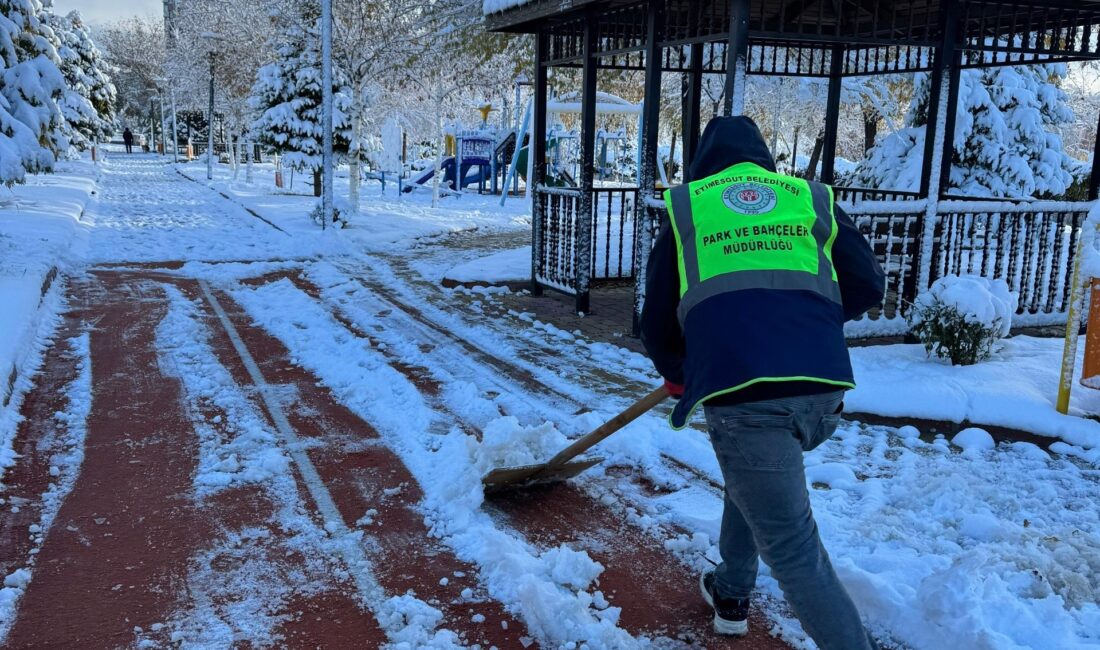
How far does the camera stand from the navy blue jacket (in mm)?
2498

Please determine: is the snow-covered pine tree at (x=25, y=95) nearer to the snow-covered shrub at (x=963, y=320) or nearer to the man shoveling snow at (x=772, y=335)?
the snow-covered shrub at (x=963, y=320)

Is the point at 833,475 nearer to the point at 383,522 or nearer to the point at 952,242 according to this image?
the point at 383,522

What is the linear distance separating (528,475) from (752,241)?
7.77 ft

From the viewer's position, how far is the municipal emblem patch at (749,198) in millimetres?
2604

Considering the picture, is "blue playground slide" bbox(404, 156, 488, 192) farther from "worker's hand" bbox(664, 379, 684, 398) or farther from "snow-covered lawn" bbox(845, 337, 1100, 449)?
"worker's hand" bbox(664, 379, 684, 398)

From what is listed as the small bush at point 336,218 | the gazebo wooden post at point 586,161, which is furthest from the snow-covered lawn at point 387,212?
the gazebo wooden post at point 586,161

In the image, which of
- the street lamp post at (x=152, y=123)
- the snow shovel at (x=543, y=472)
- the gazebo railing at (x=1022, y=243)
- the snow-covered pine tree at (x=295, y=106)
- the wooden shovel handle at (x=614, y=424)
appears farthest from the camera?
the street lamp post at (x=152, y=123)

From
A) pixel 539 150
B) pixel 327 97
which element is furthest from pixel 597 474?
pixel 327 97

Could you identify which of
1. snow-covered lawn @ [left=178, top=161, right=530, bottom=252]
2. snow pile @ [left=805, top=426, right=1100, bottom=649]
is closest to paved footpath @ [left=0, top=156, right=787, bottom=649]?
snow pile @ [left=805, top=426, right=1100, bottom=649]

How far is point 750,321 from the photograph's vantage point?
2502 millimetres

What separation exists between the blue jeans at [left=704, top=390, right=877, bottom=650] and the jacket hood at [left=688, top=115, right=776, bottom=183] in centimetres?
78

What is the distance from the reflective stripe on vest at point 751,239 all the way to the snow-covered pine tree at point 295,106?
68.6 feet

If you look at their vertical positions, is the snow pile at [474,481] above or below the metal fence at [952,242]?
below

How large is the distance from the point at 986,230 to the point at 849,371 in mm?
6590
